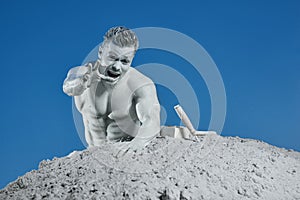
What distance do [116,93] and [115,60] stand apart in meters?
0.18

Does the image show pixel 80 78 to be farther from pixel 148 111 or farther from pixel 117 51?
pixel 148 111

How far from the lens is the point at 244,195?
1.48m

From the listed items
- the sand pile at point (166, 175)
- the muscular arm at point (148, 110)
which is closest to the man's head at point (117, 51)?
the muscular arm at point (148, 110)

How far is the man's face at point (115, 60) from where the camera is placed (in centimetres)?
194

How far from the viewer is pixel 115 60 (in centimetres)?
196

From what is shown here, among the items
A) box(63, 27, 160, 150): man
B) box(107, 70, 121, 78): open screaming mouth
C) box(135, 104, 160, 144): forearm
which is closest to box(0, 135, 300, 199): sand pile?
box(135, 104, 160, 144): forearm

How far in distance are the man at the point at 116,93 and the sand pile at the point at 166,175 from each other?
184mm

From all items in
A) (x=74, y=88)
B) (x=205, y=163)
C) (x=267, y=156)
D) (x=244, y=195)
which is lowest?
(x=244, y=195)

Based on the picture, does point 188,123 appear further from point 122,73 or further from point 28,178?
point 28,178

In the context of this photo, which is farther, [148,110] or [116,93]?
[116,93]

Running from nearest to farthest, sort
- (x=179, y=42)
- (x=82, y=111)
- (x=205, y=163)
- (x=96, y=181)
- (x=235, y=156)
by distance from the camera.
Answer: (x=96, y=181)
(x=205, y=163)
(x=235, y=156)
(x=179, y=42)
(x=82, y=111)

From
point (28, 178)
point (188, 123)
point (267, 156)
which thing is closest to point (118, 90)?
point (188, 123)

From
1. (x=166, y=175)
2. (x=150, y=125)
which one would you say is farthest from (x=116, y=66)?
(x=166, y=175)

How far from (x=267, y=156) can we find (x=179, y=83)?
1.70 ft
